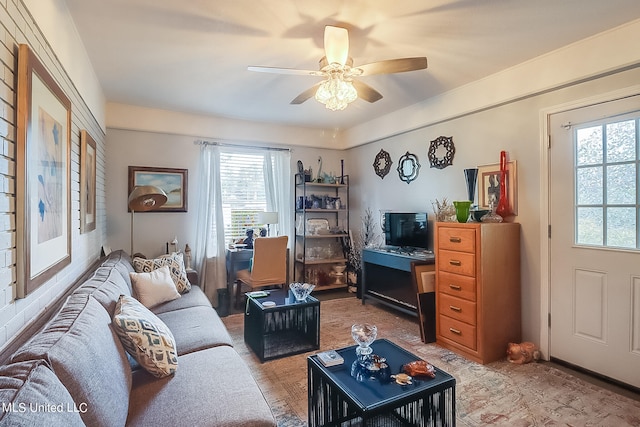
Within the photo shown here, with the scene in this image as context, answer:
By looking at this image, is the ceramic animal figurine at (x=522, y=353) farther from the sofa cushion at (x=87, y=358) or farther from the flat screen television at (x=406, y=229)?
the sofa cushion at (x=87, y=358)

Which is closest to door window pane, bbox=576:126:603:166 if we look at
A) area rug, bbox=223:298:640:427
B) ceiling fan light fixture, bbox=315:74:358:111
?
area rug, bbox=223:298:640:427

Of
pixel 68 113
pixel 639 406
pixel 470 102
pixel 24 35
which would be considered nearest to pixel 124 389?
pixel 24 35

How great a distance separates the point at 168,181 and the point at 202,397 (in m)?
3.26

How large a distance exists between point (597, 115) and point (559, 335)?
177cm

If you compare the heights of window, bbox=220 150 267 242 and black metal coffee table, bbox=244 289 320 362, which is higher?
window, bbox=220 150 267 242

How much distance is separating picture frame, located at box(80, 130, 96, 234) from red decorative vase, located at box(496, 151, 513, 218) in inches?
137

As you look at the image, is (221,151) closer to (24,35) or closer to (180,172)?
(180,172)

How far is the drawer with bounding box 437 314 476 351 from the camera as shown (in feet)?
8.96

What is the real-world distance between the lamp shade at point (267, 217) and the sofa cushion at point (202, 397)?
266cm

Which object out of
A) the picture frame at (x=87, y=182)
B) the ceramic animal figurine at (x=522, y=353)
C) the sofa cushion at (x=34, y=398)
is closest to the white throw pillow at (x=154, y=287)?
the picture frame at (x=87, y=182)

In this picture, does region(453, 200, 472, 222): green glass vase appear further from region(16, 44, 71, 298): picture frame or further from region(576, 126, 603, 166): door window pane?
region(16, 44, 71, 298): picture frame

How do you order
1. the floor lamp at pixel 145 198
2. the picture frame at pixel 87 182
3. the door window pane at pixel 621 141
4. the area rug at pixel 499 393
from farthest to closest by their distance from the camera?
the floor lamp at pixel 145 198, the picture frame at pixel 87 182, the door window pane at pixel 621 141, the area rug at pixel 499 393

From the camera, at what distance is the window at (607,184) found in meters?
2.25

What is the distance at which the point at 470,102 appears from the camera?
321 centimetres
